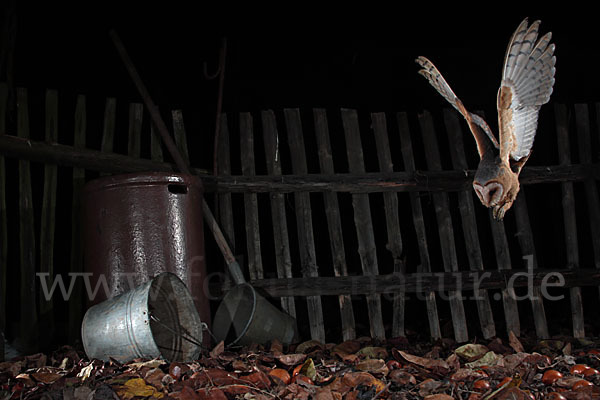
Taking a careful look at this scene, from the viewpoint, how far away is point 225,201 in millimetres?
4285

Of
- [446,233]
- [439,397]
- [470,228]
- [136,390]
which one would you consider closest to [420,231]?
[446,233]

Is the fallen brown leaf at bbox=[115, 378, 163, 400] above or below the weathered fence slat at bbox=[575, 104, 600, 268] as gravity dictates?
below

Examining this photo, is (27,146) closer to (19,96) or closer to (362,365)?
(19,96)

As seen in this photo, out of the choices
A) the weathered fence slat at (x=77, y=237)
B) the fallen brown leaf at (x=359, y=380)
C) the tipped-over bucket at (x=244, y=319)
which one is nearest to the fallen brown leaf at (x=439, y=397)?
the fallen brown leaf at (x=359, y=380)

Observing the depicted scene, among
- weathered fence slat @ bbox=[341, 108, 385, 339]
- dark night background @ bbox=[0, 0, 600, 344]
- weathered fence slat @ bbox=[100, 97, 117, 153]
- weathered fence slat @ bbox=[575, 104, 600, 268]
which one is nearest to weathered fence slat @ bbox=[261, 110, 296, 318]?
weathered fence slat @ bbox=[341, 108, 385, 339]

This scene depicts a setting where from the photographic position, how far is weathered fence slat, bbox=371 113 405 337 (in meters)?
4.25

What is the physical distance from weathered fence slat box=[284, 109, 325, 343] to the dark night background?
0.69m

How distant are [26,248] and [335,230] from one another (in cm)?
214

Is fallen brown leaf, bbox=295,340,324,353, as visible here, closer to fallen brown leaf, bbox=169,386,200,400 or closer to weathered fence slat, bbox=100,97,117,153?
fallen brown leaf, bbox=169,386,200,400

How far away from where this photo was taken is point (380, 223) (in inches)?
210

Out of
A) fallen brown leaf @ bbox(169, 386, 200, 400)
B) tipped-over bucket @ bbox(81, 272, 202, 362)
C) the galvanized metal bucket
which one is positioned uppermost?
the galvanized metal bucket

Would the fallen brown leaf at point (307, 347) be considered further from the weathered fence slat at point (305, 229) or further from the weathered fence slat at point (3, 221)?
the weathered fence slat at point (3, 221)

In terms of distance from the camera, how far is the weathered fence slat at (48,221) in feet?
11.9

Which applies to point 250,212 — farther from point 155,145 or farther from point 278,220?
point 155,145
